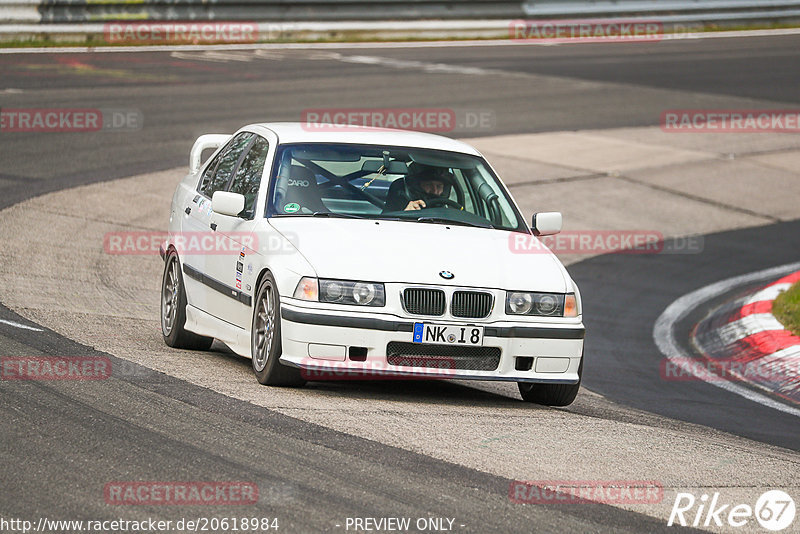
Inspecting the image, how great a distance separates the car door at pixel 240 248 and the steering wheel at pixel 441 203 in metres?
1.11

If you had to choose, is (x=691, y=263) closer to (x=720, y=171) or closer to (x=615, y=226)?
(x=615, y=226)

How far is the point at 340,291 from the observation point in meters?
→ 7.49

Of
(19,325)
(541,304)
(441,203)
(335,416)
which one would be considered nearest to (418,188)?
(441,203)

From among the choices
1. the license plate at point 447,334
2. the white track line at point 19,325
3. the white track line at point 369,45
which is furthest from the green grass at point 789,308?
the white track line at point 369,45

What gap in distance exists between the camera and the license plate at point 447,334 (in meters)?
7.44

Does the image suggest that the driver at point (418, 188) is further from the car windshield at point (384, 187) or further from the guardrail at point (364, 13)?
the guardrail at point (364, 13)

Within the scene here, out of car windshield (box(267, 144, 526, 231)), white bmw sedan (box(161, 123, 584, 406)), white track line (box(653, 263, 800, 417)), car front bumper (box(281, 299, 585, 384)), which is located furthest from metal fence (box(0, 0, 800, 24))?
car front bumper (box(281, 299, 585, 384))

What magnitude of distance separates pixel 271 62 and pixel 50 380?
21.8 metres

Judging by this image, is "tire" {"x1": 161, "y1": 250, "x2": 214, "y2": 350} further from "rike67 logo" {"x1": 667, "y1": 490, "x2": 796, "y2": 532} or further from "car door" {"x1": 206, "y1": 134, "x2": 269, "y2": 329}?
"rike67 logo" {"x1": 667, "y1": 490, "x2": 796, "y2": 532}

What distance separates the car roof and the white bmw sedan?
0.02 m

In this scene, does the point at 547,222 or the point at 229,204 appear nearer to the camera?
the point at 229,204

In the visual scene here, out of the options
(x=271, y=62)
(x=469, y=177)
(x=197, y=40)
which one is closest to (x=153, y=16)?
(x=197, y=40)

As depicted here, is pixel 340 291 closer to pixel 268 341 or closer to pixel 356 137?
Result: pixel 268 341

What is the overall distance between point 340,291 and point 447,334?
646mm
